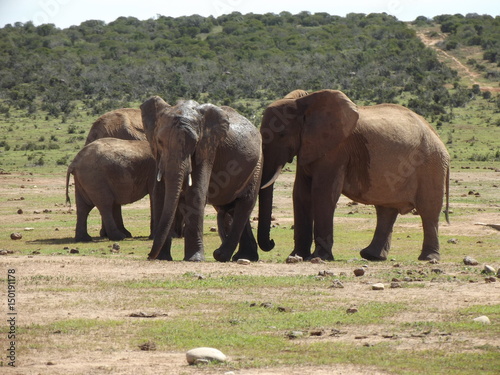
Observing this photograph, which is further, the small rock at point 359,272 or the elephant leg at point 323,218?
the elephant leg at point 323,218

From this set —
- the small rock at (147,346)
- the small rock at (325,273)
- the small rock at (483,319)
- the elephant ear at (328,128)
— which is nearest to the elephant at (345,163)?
the elephant ear at (328,128)

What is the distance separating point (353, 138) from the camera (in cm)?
1511

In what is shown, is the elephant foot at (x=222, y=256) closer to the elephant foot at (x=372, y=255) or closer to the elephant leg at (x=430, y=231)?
the elephant foot at (x=372, y=255)

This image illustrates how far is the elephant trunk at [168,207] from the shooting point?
1274 centimetres

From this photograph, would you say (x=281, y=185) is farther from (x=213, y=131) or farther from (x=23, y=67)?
(x=23, y=67)

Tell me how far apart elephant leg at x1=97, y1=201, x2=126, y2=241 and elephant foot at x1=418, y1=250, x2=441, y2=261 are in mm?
5403

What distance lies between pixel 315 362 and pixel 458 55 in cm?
6576

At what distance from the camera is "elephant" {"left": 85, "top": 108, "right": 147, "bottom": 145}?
21016 millimetres

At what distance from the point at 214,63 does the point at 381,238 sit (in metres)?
54.2

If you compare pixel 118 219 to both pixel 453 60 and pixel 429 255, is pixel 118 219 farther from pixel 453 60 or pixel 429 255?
pixel 453 60

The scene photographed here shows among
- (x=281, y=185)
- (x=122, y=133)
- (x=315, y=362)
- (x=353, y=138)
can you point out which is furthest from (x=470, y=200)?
(x=315, y=362)

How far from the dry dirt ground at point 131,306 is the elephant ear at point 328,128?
1925 millimetres

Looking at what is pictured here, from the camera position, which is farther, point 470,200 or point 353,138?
point 470,200

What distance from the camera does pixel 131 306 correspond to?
9.86 meters
